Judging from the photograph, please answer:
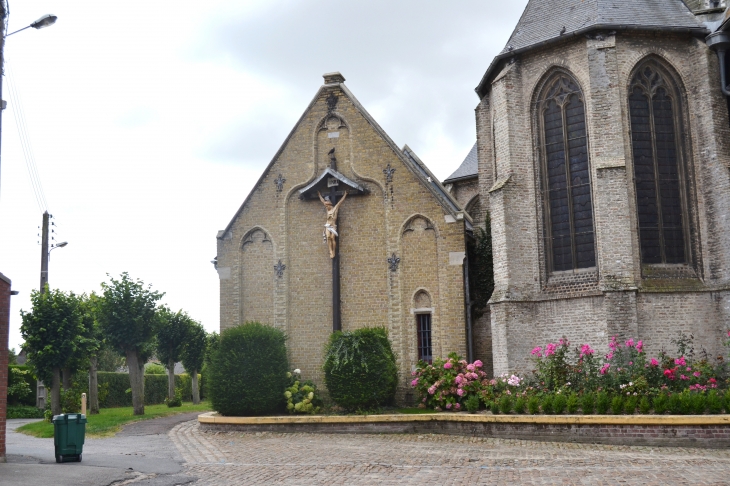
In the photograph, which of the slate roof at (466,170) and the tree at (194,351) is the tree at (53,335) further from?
the slate roof at (466,170)

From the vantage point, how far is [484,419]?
16609 millimetres

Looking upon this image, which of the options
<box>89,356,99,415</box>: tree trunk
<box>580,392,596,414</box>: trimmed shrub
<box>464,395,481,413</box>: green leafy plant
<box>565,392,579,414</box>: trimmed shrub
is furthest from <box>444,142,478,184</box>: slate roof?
<box>89,356,99,415</box>: tree trunk

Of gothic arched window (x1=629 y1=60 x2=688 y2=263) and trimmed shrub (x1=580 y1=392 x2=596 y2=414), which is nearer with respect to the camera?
trimmed shrub (x1=580 y1=392 x2=596 y2=414)

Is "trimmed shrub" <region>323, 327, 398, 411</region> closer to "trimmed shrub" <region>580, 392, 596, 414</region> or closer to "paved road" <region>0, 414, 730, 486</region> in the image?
"paved road" <region>0, 414, 730, 486</region>

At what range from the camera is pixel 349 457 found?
1402 cm

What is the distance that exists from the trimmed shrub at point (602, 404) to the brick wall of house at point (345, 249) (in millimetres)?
5769

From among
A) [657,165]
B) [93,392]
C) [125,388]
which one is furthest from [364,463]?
[125,388]

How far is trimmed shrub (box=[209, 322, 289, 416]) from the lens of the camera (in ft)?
65.8

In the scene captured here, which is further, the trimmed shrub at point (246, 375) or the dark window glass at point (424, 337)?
the dark window glass at point (424, 337)

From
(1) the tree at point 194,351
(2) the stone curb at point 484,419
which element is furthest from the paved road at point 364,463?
(1) the tree at point 194,351

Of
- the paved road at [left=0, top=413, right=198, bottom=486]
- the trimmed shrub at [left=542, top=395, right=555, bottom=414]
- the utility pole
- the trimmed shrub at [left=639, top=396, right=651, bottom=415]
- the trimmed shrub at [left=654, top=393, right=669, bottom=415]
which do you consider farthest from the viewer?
the utility pole

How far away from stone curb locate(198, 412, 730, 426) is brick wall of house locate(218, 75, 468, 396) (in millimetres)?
3440

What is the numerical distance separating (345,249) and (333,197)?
164cm

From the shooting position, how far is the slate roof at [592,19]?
63.8 ft
